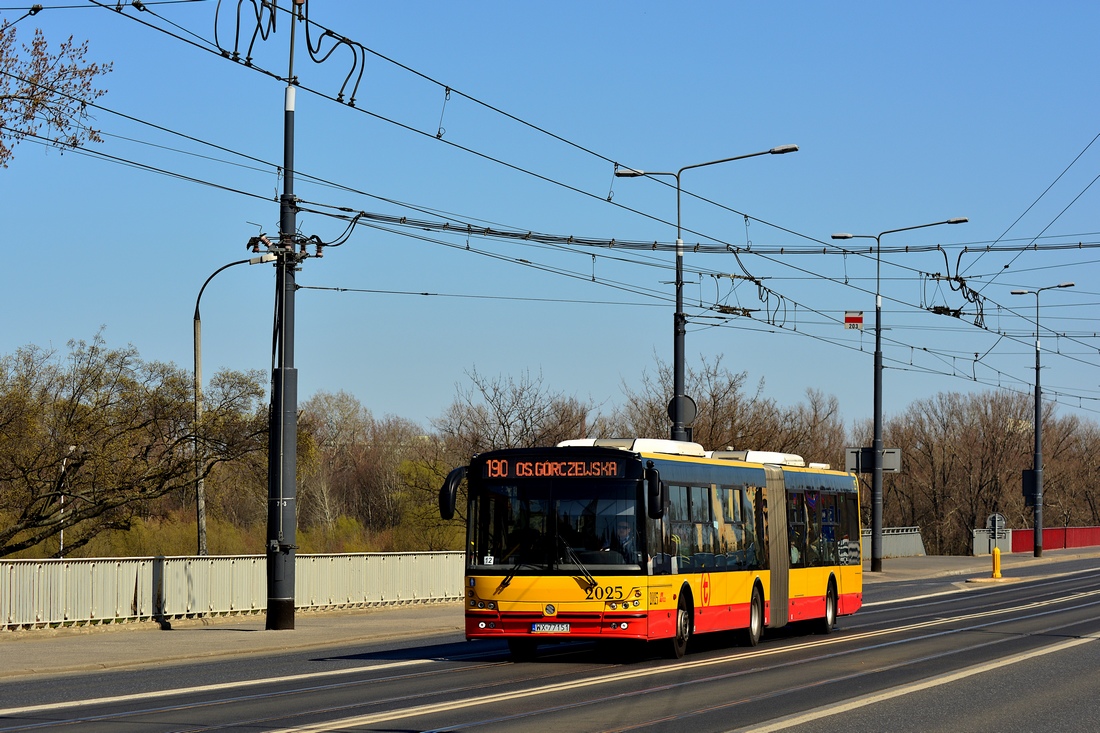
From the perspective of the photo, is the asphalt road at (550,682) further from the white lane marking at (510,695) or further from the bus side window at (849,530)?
the bus side window at (849,530)

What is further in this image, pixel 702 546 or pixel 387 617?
pixel 387 617

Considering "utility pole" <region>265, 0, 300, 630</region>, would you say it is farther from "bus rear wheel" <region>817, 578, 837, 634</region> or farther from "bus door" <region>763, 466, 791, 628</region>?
"bus rear wheel" <region>817, 578, 837, 634</region>

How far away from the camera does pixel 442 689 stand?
16.0m

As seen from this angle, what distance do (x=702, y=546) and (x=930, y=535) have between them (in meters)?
91.9

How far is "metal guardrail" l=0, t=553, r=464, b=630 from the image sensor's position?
2380 cm

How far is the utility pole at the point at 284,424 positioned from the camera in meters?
24.4

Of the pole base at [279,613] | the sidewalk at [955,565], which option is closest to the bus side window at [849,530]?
the pole base at [279,613]

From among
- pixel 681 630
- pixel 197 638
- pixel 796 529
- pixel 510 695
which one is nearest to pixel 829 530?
pixel 796 529

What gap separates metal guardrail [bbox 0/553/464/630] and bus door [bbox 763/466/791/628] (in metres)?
10.1

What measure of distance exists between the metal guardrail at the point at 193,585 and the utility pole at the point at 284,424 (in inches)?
108

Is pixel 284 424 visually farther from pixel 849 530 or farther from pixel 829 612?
pixel 849 530

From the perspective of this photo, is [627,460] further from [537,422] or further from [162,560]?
[537,422]

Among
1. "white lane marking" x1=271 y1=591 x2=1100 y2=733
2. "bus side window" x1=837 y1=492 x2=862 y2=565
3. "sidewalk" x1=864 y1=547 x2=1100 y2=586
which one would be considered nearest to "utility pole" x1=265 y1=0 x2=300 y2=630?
"white lane marking" x1=271 y1=591 x2=1100 y2=733

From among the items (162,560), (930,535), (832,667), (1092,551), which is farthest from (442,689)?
(930,535)
